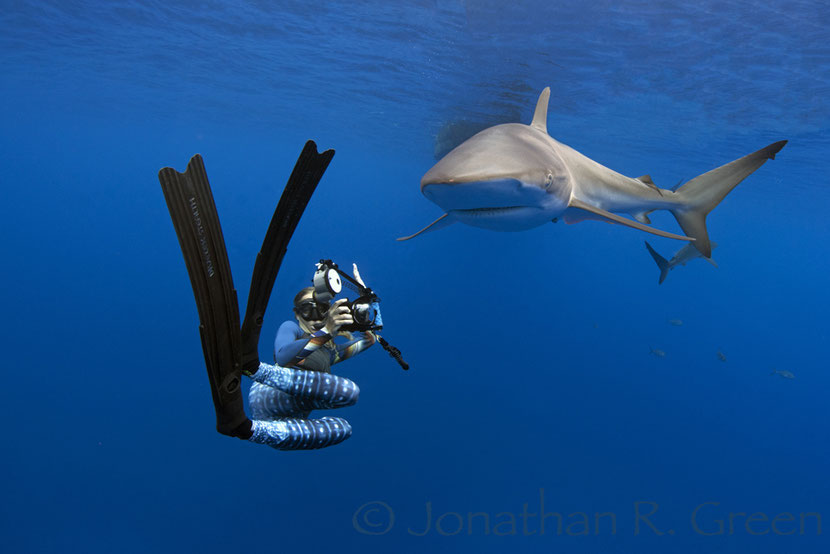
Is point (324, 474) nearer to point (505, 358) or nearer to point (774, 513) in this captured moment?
point (505, 358)

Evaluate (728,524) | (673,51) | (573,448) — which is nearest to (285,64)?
(673,51)

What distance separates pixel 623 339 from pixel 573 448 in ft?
81.7

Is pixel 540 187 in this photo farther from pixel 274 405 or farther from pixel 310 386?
pixel 274 405

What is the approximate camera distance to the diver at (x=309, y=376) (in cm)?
221

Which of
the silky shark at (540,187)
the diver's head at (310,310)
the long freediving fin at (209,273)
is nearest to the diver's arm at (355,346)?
the diver's head at (310,310)

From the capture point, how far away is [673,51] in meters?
9.88

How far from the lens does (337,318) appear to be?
103 inches

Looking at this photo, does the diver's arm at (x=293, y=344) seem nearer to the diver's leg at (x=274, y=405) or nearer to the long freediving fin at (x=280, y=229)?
the diver's leg at (x=274, y=405)

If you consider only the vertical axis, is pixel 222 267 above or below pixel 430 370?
above

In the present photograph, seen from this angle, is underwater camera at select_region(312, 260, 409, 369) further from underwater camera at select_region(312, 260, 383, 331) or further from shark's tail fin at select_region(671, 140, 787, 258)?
shark's tail fin at select_region(671, 140, 787, 258)

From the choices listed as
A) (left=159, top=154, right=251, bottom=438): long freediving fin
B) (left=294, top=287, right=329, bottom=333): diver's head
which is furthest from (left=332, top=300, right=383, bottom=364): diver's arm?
(left=159, top=154, right=251, bottom=438): long freediving fin

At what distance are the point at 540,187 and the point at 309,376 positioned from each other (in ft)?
6.49

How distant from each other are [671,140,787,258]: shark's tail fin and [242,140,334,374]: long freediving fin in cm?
448

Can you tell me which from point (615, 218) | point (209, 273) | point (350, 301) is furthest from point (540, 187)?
point (209, 273)
